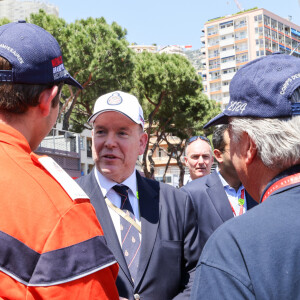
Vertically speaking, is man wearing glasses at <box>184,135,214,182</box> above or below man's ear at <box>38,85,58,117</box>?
below

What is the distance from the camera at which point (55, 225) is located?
1.38m

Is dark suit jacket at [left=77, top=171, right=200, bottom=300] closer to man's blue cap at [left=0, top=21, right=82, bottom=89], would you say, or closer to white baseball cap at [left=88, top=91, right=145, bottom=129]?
white baseball cap at [left=88, top=91, right=145, bottom=129]

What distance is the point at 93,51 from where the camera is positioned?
25.2 meters

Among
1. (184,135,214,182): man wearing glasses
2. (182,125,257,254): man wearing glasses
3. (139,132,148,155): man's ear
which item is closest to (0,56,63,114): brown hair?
(139,132,148,155): man's ear

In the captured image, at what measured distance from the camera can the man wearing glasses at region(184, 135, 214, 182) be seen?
6.31 m

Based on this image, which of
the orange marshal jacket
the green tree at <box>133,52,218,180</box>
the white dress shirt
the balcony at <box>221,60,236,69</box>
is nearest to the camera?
the orange marshal jacket

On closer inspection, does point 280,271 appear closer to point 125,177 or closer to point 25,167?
point 25,167

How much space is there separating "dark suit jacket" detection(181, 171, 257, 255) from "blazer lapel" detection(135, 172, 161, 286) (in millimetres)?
1042

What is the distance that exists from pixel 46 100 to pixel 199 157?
15.7 ft

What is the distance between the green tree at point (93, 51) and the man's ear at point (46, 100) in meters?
23.8

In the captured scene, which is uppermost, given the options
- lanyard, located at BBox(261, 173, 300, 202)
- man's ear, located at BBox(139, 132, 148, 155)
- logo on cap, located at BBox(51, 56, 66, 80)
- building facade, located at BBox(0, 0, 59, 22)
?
building facade, located at BBox(0, 0, 59, 22)

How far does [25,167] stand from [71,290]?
39 cm

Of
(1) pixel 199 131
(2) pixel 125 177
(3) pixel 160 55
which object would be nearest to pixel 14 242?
(2) pixel 125 177

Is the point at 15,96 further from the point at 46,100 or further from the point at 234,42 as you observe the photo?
the point at 234,42
